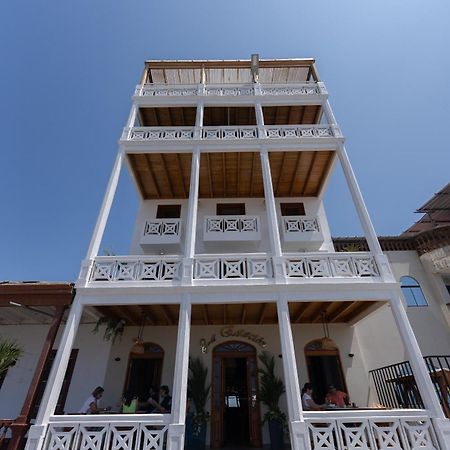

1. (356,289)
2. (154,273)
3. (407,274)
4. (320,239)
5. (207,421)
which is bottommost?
(207,421)

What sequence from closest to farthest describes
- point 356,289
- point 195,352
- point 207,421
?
point 356,289, point 207,421, point 195,352

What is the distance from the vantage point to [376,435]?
18.6 ft

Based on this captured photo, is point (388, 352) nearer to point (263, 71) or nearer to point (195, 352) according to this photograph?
point (195, 352)

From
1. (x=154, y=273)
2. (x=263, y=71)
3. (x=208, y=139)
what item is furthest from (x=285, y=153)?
(x=154, y=273)

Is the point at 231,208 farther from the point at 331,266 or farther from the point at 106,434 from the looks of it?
the point at 106,434

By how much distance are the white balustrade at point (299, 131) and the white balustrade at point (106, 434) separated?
365 inches

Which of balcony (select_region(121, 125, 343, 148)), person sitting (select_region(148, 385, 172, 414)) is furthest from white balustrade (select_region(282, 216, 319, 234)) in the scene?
person sitting (select_region(148, 385, 172, 414))

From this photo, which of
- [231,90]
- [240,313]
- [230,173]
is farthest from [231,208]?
[231,90]

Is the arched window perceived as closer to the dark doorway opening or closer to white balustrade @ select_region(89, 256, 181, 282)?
the dark doorway opening

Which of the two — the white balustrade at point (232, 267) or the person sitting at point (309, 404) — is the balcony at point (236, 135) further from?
the person sitting at point (309, 404)

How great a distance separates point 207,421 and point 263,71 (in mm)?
14019

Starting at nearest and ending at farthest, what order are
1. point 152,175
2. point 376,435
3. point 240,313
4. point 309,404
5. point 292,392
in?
point 376,435 < point 292,392 < point 309,404 < point 240,313 < point 152,175

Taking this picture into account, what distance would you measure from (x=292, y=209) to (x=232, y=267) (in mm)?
5926

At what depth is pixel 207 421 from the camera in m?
8.38
